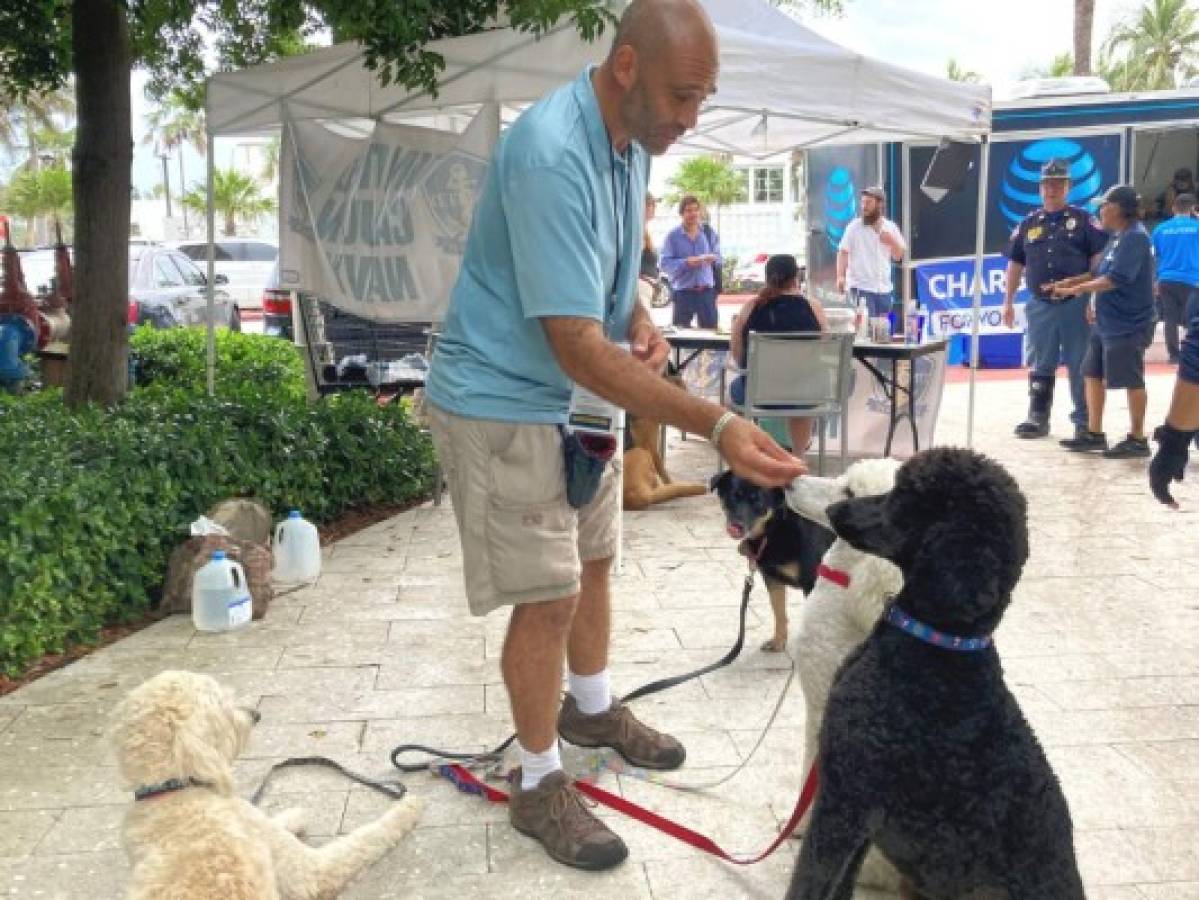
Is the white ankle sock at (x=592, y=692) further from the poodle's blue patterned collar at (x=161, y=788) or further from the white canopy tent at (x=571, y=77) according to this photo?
the white canopy tent at (x=571, y=77)

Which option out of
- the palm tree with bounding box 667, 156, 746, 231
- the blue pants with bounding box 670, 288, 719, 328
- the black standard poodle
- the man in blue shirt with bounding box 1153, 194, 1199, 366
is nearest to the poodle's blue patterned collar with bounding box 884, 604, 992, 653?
the black standard poodle

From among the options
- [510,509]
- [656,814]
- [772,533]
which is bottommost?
[656,814]

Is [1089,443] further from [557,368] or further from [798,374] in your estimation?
[557,368]

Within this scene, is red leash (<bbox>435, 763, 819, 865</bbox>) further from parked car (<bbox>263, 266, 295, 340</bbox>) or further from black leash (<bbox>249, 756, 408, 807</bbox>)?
parked car (<bbox>263, 266, 295, 340</bbox>)

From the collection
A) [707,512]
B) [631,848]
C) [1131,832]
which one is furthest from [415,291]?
[1131,832]

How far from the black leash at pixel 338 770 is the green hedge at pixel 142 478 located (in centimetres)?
137

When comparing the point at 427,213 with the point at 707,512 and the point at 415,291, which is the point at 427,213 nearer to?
the point at 415,291

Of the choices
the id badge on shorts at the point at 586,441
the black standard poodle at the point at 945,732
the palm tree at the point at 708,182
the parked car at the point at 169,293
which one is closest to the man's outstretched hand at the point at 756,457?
the black standard poodle at the point at 945,732

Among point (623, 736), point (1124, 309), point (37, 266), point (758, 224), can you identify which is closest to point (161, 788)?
point (623, 736)

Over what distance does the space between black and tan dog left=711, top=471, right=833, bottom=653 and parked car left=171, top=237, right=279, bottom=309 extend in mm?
23255

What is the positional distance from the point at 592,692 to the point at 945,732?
1.65 metres

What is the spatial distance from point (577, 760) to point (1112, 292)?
21.2ft

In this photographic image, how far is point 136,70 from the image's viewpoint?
830cm

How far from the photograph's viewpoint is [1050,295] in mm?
8742
